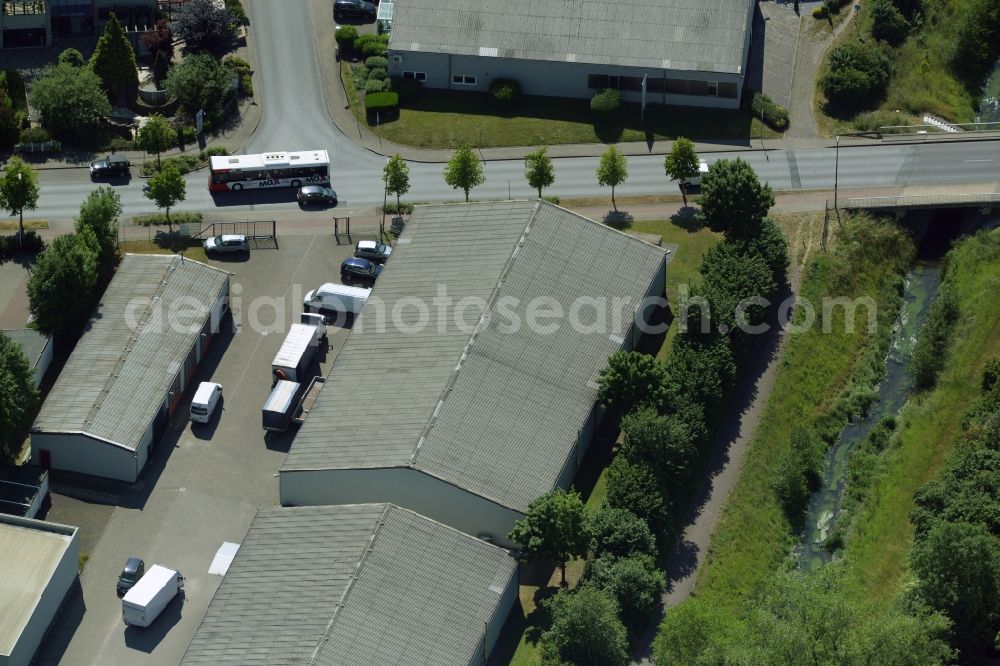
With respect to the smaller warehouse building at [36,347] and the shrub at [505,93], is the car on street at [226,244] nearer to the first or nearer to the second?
the smaller warehouse building at [36,347]

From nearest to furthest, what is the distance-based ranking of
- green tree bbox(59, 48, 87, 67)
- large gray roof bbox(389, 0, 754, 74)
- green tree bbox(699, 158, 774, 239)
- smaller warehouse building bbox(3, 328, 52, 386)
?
smaller warehouse building bbox(3, 328, 52, 386), green tree bbox(699, 158, 774, 239), large gray roof bbox(389, 0, 754, 74), green tree bbox(59, 48, 87, 67)

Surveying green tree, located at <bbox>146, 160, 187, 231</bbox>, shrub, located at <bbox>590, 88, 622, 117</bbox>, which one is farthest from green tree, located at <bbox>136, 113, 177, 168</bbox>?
shrub, located at <bbox>590, 88, 622, 117</bbox>

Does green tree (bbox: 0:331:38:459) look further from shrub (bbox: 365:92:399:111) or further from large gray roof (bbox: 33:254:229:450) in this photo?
shrub (bbox: 365:92:399:111)

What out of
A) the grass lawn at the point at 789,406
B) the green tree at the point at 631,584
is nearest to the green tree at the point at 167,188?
the green tree at the point at 631,584

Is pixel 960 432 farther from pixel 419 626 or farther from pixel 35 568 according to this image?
pixel 35 568

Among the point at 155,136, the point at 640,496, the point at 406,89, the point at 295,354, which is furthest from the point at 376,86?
the point at 640,496
